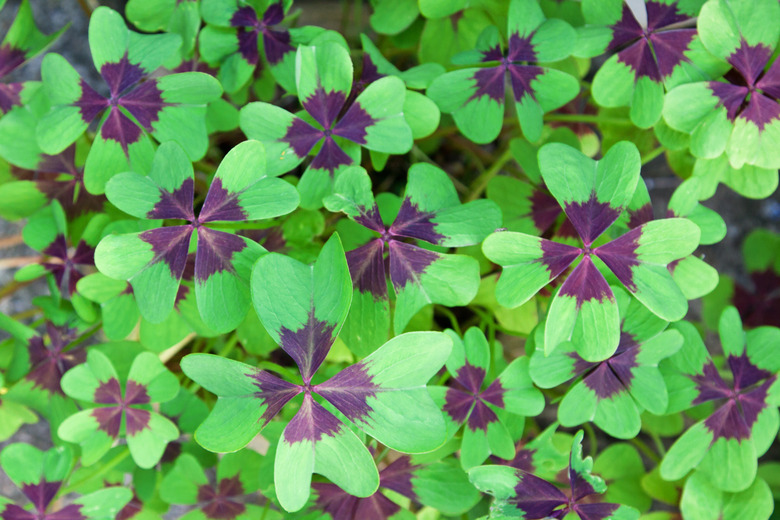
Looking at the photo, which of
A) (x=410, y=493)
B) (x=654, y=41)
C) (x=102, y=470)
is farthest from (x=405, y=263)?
(x=102, y=470)

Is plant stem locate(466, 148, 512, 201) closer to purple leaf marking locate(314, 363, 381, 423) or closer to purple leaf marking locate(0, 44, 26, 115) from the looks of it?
purple leaf marking locate(314, 363, 381, 423)

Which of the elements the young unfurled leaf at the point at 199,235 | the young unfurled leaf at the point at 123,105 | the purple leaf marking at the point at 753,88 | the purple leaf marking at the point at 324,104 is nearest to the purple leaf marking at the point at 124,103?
the young unfurled leaf at the point at 123,105

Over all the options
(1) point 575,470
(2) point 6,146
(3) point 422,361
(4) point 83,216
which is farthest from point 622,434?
(2) point 6,146

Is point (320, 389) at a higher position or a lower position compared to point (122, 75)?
lower

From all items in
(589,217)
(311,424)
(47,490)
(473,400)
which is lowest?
(47,490)

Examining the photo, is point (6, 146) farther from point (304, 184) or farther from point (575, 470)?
point (575, 470)

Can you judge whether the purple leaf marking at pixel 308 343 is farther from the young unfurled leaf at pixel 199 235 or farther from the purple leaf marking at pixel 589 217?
the purple leaf marking at pixel 589 217

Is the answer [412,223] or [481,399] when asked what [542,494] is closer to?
[481,399]

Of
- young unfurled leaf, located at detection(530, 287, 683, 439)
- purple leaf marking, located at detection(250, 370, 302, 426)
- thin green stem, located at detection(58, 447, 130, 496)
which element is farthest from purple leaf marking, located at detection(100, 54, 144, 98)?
young unfurled leaf, located at detection(530, 287, 683, 439)
